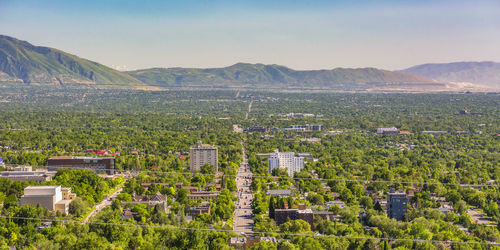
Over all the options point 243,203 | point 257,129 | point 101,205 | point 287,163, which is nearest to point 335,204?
point 243,203

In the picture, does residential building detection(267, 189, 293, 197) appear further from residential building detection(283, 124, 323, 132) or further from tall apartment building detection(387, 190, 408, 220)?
residential building detection(283, 124, 323, 132)

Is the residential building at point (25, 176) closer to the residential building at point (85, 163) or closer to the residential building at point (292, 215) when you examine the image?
the residential building at point (85, 163)

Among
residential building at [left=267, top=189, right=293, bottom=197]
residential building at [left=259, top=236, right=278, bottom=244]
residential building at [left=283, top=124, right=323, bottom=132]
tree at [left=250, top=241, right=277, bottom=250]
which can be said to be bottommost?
residential building at [left=283, top=124, right=323, bottom=132]

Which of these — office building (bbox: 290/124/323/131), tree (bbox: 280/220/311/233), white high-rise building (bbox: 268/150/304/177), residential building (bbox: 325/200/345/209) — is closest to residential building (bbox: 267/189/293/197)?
residential building (bbox: 325/200/345/209)

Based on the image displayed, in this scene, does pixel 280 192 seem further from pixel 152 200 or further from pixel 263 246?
pixel 263 246

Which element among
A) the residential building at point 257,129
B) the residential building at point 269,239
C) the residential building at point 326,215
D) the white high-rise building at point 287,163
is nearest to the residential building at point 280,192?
the residential building at point 326,215
